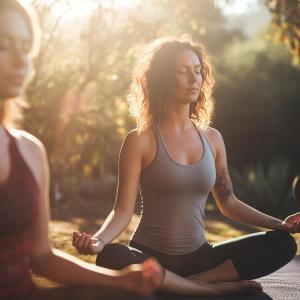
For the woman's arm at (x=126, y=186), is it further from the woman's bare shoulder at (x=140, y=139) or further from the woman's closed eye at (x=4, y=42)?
the woman's closed eye at (x=4, y=42)

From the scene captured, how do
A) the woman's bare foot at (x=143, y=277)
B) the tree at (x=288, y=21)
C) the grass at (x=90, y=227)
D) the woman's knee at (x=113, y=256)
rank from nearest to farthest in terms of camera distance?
the woman's bare foot at (x=143, y=277) → the woman's knee at (x=113, y=256) → the grass at (x=90, y=227) → the tree at (x=288, y=21)

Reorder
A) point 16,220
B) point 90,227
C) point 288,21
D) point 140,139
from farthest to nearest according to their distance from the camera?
point 90,227
point 288,21
point 140,139
point 16,220

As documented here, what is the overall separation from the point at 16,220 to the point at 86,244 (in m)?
1.36

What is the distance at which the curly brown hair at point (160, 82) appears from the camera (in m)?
3.56

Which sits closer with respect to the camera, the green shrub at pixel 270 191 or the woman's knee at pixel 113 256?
the woman's knee at pixel 113 256

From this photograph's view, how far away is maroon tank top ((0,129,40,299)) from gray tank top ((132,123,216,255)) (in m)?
1.69

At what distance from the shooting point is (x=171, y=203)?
133 inches

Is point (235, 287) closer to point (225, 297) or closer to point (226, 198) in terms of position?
point (225, 297)

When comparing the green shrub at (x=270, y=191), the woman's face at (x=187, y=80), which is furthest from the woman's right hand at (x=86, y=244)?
the green shrub at (x=270, y=191)

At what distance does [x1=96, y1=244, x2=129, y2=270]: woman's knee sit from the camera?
10.8 ft

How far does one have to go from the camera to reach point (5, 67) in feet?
5.62

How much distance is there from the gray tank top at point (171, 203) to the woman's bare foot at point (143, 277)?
1.77 meters

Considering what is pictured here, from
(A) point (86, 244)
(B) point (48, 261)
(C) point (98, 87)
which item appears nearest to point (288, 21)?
(C) point (98, 87)

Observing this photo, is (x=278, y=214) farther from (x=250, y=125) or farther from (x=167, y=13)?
(x=250, y=125)
